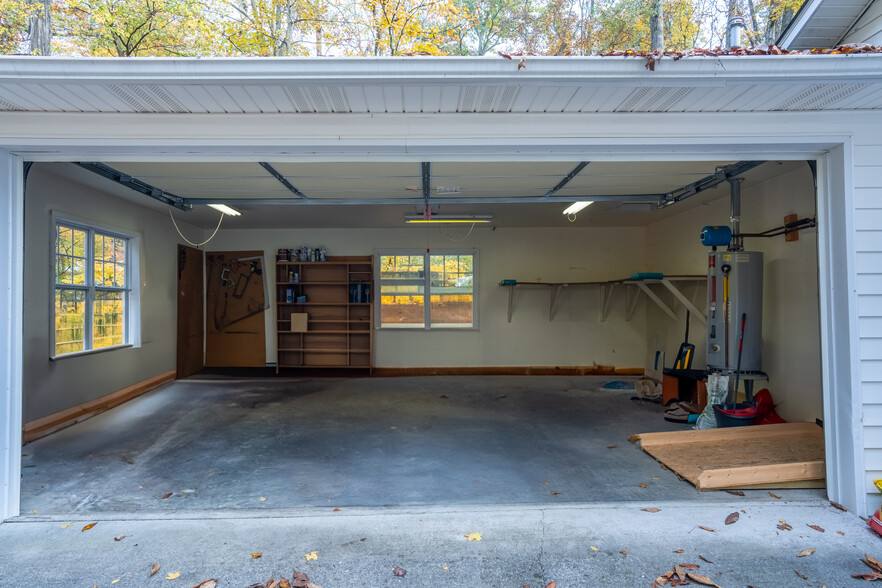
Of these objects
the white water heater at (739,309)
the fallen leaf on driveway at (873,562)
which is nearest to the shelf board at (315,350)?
the white water heater at (739,309)

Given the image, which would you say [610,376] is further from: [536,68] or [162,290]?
[162,290]

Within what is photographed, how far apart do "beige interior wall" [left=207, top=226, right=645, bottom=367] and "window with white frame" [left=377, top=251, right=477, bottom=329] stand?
0.49 feet

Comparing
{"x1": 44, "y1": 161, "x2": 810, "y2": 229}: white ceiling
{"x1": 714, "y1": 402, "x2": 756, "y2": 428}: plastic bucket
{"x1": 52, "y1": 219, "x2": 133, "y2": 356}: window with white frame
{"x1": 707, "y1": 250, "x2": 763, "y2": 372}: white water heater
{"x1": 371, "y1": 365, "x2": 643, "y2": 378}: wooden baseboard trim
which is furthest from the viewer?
{"x1": 371, "y1": 365, "x2": 643, "y2": 378}: wooden baseboard trim

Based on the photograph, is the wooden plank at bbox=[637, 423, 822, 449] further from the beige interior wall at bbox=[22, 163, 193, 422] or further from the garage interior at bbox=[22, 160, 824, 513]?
the beige interior wall at bbox=[22, 163, 193, 422]

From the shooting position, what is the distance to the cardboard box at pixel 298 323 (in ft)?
25.6

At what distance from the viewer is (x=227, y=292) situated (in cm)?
795

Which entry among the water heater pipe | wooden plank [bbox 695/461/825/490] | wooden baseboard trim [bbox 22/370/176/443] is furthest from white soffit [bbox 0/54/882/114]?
wooden baseboard trim [bbox 22/370/176/443]

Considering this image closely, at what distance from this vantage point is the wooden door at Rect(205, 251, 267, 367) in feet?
26.0

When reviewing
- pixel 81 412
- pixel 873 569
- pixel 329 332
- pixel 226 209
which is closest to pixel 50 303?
pixel 81 412

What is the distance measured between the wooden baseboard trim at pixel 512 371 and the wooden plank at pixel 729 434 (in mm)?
3795

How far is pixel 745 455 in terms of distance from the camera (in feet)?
11.4

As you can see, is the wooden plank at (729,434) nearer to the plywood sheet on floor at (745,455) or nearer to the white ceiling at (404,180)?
the plywood sheet on floor at (745,455)

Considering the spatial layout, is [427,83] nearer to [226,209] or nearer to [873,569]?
[873,569]

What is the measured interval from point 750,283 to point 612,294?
3424mm
